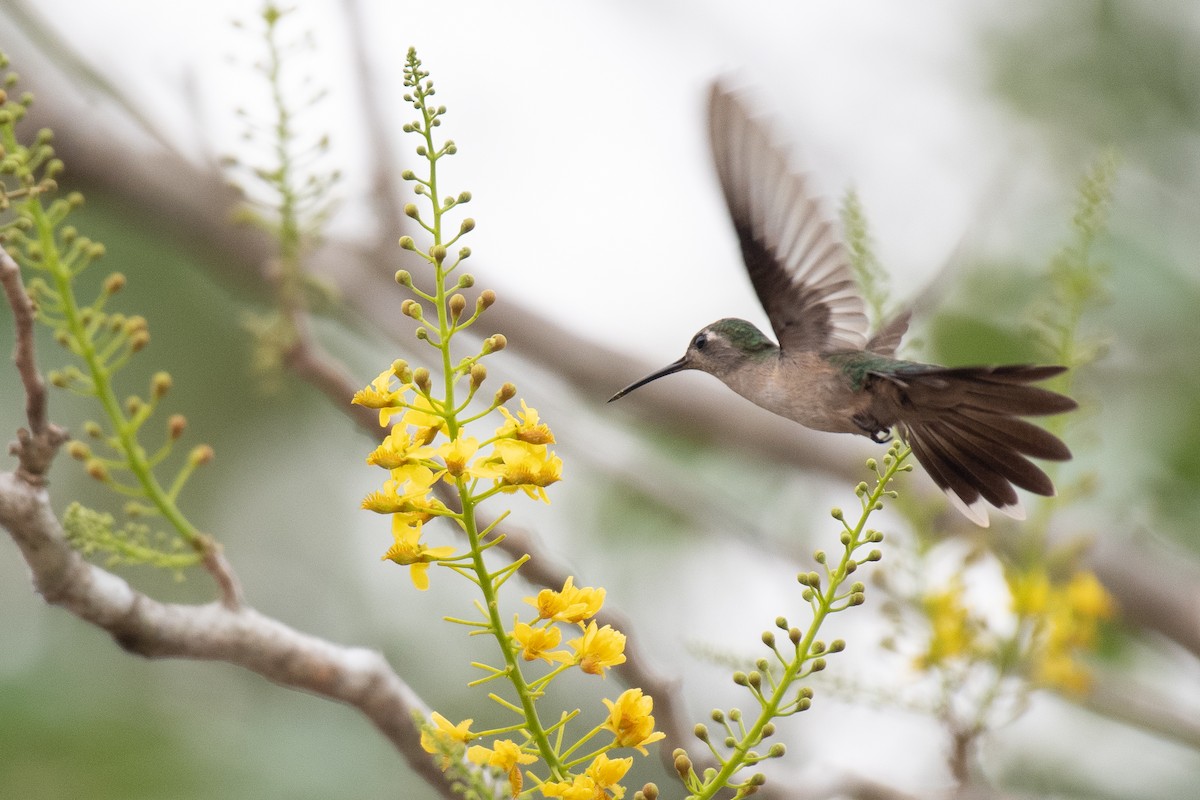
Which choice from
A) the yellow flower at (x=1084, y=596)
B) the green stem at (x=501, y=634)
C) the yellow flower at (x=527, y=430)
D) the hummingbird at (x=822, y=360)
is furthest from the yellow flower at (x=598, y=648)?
the yellow flower at (x=1084, y=596)

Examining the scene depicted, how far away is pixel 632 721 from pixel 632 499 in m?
3.95

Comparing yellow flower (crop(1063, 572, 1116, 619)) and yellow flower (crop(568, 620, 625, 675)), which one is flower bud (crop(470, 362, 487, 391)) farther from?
yellow flower (crop(1063, 572, 1116, 619))

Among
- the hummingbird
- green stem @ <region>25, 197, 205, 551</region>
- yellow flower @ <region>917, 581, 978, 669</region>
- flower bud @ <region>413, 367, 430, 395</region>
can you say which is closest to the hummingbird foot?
the hummingbird

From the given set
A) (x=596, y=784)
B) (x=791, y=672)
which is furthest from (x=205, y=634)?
(x=791, y=672)

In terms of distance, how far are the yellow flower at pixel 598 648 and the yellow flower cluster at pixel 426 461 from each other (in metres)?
0.19

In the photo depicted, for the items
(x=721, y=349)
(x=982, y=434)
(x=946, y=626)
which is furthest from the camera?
(x=946, y=626)

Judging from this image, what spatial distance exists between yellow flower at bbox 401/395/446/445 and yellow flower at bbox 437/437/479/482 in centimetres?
6

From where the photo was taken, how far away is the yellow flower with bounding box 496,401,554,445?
1.64m

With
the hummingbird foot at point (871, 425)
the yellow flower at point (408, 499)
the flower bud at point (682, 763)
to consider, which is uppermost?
the hummingbird foot at point (871, 425)

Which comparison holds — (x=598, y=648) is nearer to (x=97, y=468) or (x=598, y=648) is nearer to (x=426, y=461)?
(x=426, y=461)

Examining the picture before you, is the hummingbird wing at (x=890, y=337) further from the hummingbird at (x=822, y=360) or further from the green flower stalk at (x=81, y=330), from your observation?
the green flower stalk at (x=81, y=330)

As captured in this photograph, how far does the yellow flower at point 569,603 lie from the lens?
1.62 m

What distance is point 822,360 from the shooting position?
9.16ft

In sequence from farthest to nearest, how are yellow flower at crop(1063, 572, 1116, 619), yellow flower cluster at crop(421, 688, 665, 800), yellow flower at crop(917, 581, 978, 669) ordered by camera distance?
1. yellow flower at crop(1063, 572, 1116, 619)
2. yellow flower at crop(917, 581, 978, 669)
3. yellow flower cluster at crop(421, 688, 665, 800)
